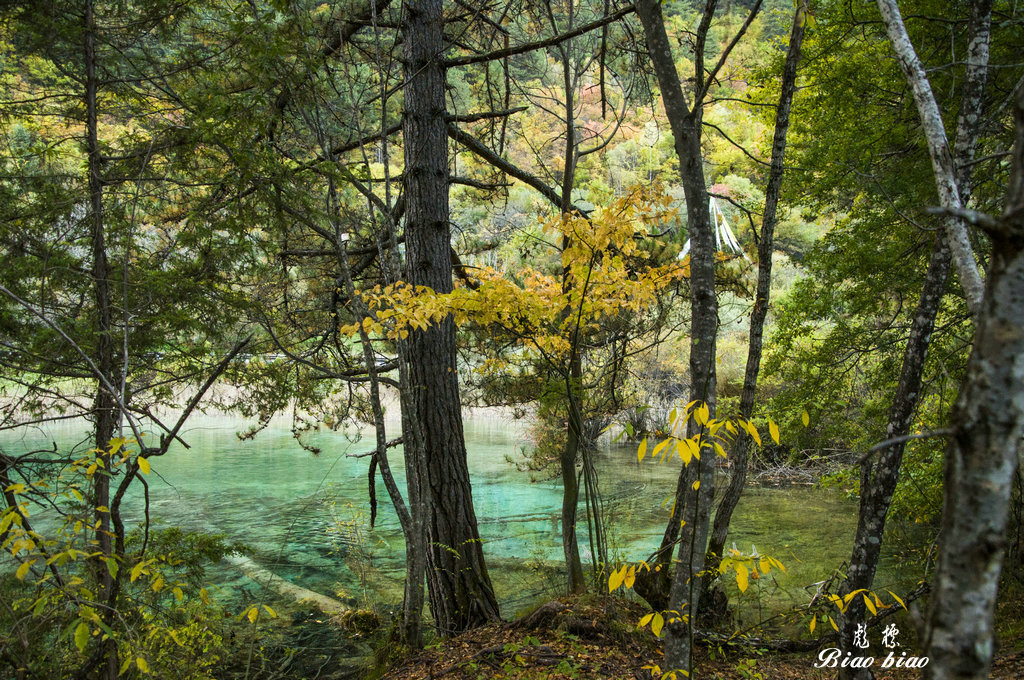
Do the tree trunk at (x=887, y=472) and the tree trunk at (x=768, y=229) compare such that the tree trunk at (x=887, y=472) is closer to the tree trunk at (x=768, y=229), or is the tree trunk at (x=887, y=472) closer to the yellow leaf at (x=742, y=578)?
the tree trunk at (x=768, y=229)

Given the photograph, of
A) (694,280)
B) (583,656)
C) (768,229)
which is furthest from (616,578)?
(768,229)

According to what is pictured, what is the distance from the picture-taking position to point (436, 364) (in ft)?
15.5

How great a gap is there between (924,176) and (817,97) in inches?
57.0

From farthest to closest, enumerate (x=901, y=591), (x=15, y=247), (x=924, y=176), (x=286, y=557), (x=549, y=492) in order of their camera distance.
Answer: (x=549, y=492) < (x=286, y=557) < (x=901, y=591) < (x=924, y=176) < (x=15, y=247)

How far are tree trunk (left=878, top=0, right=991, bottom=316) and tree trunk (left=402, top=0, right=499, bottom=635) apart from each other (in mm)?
3184

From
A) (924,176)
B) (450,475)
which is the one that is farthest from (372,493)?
(924,176)

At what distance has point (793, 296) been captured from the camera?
7484mm

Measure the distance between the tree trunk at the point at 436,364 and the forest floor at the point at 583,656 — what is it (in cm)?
45

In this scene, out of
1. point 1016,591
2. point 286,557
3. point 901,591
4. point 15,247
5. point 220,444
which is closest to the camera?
point 15,247

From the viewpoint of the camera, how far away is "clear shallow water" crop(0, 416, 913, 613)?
766 cm

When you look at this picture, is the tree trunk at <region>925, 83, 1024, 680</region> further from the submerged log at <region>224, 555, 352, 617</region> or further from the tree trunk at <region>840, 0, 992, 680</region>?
the submerged log at <region>224, 555, 352, 617</region>

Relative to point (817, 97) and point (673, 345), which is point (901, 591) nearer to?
point (817, 97)

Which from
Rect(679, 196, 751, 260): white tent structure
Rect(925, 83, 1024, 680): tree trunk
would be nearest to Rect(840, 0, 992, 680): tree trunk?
Rect(679, 196, 751, 260): white tent structure

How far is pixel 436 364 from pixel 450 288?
61 cm
